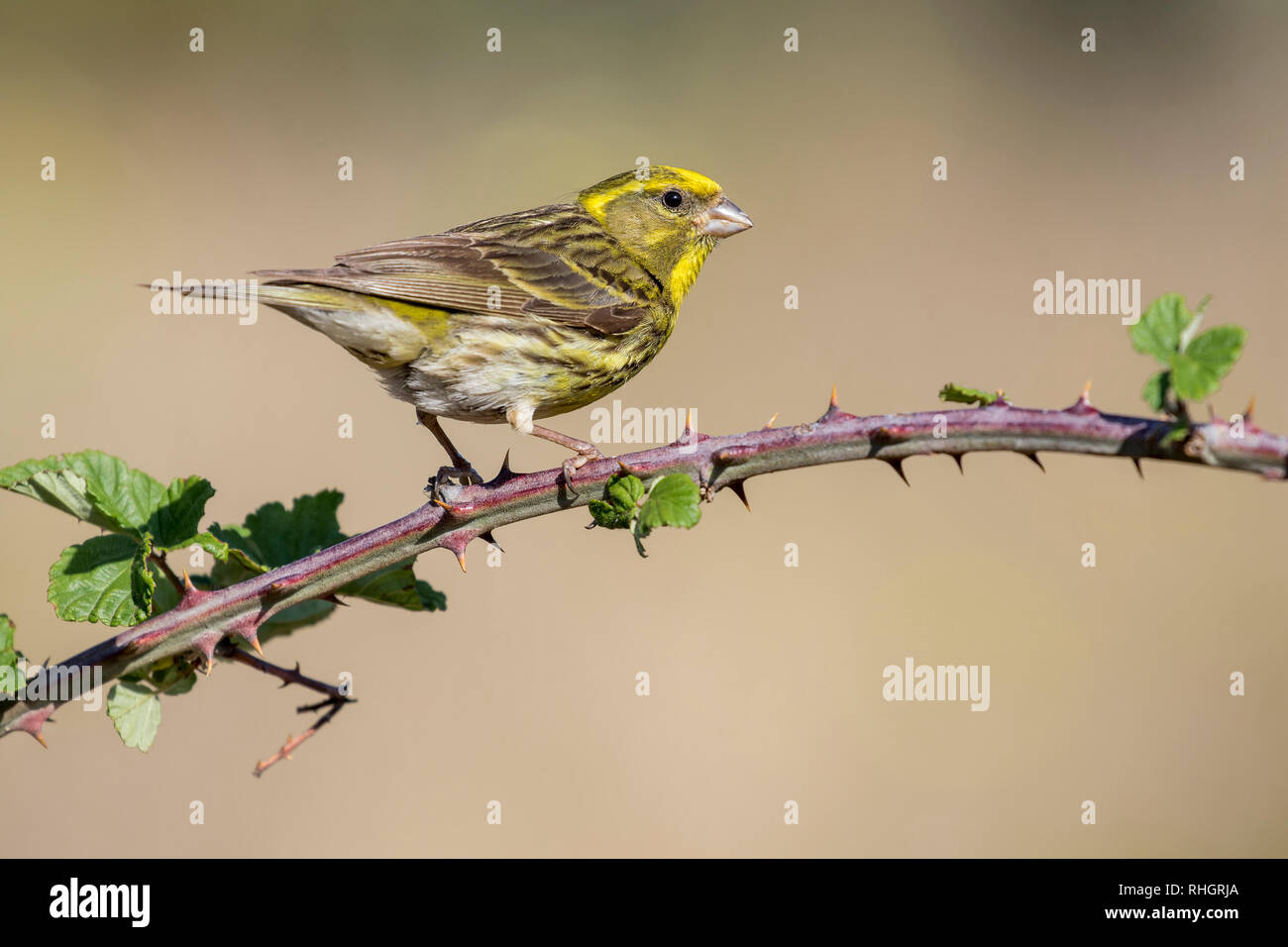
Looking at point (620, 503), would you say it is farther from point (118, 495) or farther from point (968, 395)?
point (118, 495)

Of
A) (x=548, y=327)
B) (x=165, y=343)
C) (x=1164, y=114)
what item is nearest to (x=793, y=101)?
(x=1164, y=114)

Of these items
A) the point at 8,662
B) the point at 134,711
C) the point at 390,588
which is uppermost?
the point at 390,588

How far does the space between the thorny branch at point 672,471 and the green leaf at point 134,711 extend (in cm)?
22

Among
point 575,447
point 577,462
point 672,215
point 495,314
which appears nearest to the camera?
point 577,462

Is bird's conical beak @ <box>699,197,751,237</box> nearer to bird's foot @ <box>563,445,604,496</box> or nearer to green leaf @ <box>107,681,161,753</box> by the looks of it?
bird's foot @ <box>563,445,604,496</box>

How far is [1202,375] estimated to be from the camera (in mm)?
2156

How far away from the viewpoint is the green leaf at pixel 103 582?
2.93m

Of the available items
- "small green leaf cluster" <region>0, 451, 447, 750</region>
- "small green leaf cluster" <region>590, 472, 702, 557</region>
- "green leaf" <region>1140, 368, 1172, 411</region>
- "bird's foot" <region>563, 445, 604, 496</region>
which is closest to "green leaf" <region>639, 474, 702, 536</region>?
"small green leaf cluster" <region>590, 472, 702, 557</region>

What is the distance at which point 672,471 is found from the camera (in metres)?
2.84

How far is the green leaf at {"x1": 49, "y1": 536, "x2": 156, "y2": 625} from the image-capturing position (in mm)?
2934

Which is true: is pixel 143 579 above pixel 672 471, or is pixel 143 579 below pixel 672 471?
below

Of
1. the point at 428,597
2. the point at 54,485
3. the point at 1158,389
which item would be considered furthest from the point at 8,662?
the point at 1158,389

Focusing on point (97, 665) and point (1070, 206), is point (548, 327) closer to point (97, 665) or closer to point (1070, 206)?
point (97, 665)

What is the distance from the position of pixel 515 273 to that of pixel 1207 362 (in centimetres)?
332
